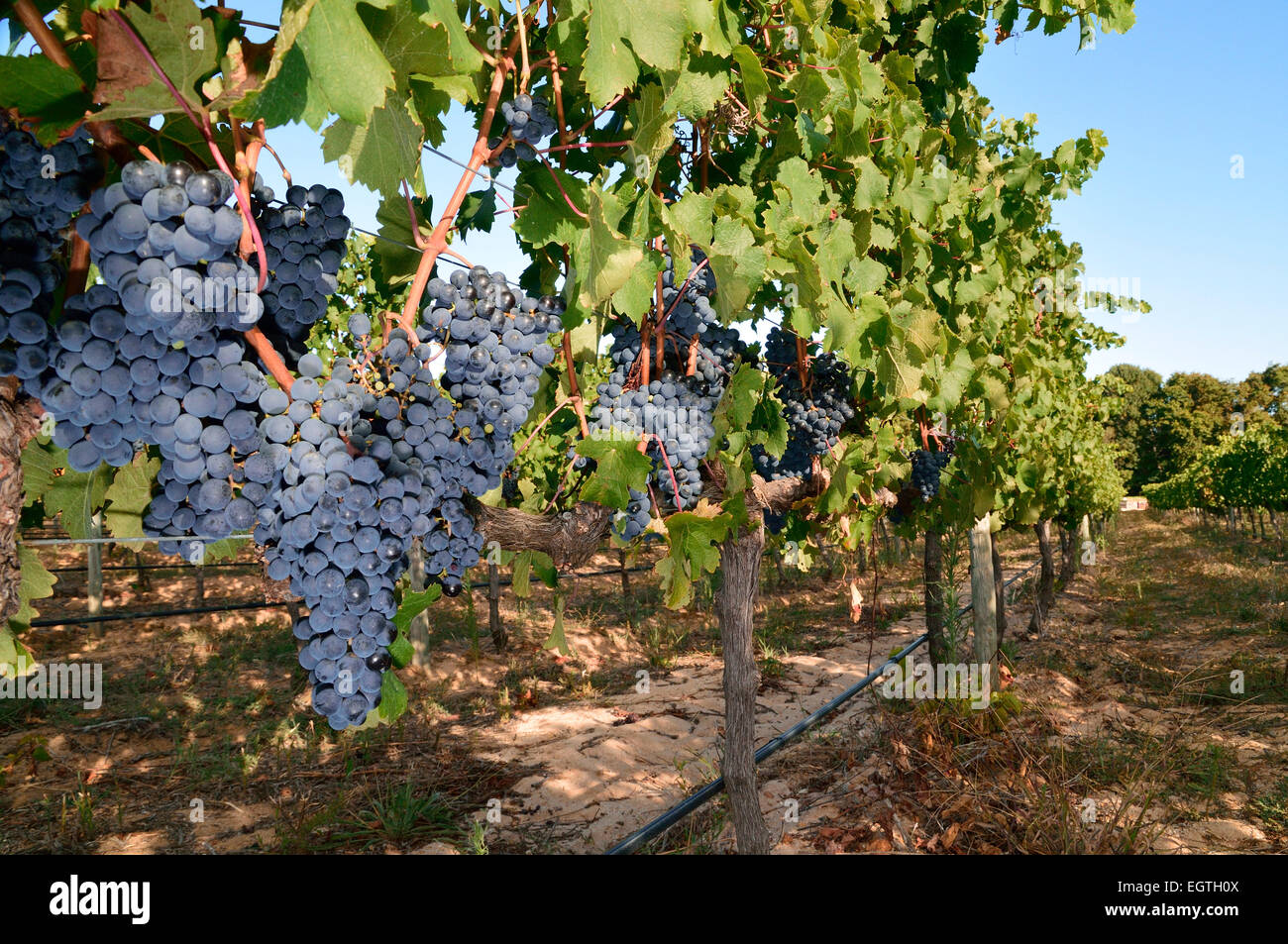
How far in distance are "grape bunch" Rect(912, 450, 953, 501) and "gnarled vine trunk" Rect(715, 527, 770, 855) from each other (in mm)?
1891

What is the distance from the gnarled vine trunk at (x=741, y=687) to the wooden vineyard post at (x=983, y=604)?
359cm

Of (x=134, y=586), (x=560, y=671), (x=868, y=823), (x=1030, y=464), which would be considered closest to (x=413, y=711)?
(x=560, y=671)

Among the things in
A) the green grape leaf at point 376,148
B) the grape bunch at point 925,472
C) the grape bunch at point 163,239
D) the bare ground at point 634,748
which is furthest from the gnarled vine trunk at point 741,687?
the grape bunch at point 163,239

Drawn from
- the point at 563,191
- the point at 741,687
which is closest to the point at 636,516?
the point at 563,191

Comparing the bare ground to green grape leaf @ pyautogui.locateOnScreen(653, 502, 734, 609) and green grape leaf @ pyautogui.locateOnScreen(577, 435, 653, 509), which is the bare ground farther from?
green grape leaf @ pyautogui.locateOnScreen(577, 435, 653, 509)

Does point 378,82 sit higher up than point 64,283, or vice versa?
point 378,82

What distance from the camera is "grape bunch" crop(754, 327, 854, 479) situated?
360 centimetres

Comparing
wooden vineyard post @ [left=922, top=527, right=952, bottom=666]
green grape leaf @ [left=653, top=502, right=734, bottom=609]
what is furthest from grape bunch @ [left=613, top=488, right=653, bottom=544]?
wooden vineyard post @ [left=922, top=527, right=952, bottom=666]

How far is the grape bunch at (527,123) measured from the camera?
5.10 ft

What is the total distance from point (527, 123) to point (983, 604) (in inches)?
237
